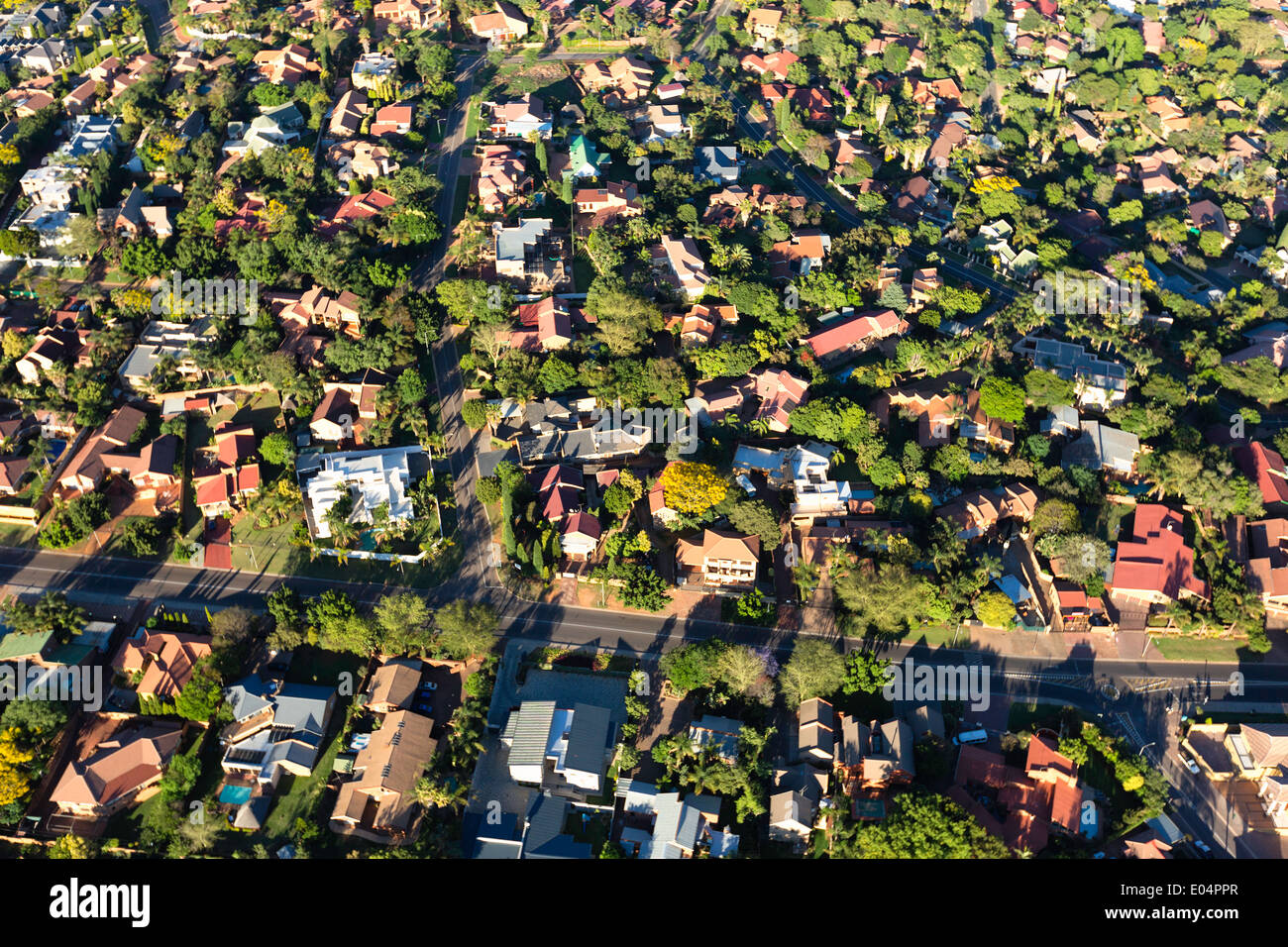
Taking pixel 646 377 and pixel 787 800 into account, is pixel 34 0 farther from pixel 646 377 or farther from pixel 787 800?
pixel 787 800

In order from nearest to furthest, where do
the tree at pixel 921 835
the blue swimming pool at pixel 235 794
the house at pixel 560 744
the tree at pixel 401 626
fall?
the tree at pixel 921 835 < the blue swimming pool at pixel 235 794 < the house at pixel 560 744 < the tree at pixel 401 626

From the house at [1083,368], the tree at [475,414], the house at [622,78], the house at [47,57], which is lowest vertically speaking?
the tree at [475,414]

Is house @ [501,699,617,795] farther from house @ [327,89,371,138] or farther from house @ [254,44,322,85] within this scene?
house @ [254,44,322,85]

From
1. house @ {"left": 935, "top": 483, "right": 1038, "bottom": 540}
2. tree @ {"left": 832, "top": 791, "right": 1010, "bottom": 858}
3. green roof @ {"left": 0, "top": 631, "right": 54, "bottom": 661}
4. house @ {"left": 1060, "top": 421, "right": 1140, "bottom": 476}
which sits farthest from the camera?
house @ {"left": 1060, "top": 421, "right": 1140, "bottom": 476}

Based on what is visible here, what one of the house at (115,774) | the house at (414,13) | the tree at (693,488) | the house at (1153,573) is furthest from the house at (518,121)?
the house at (1153,573)

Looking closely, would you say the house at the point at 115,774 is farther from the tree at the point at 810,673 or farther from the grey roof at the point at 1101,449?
the grey roof at the point at 1101,449

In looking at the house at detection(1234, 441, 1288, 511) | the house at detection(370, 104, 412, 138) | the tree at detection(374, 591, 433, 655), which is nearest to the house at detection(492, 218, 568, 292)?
the house at detection(370, 104, 412, 138)

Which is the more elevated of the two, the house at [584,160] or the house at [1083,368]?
the house at [584,160]

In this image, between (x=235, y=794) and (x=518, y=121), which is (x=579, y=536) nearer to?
(x=235, y=794)
